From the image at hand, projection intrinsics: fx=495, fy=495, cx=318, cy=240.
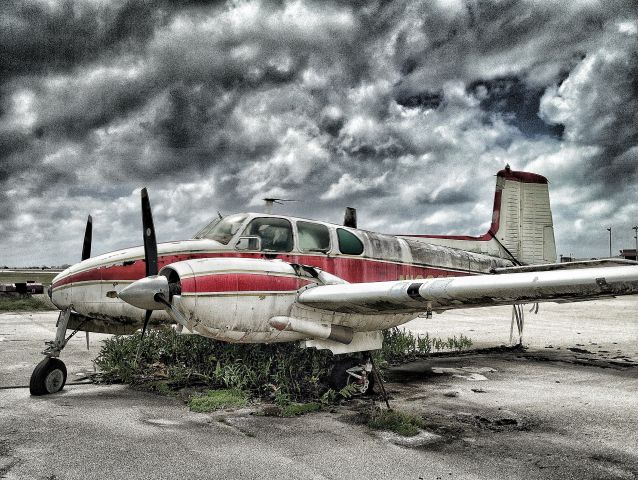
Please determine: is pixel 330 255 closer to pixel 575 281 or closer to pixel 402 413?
pixel 402 413

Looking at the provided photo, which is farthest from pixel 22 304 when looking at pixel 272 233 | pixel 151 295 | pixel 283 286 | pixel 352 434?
pixel 352 434

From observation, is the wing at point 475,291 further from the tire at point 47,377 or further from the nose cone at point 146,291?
the tire at point 47,377

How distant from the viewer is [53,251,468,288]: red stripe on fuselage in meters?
8.24

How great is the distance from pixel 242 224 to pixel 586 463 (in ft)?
20.0

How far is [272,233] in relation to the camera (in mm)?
8938

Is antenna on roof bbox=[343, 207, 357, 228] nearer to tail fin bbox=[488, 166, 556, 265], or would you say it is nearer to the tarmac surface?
the tarmac surface

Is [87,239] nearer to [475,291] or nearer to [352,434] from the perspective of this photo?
[352,434]

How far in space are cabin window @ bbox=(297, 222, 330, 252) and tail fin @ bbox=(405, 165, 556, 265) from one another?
6643mm

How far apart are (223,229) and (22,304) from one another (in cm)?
A: 2637

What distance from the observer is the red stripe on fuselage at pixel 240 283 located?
264 inches

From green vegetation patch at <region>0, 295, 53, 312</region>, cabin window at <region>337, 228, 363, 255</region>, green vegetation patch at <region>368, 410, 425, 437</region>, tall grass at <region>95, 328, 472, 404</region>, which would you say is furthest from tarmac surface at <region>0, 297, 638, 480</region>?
green vegetation patch at <region>0, 295, 53, 312</region>

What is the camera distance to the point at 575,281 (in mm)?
5863

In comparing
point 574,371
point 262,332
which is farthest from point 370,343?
point 574,371

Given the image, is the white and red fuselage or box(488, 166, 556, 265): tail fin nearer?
the white and red fuselage
